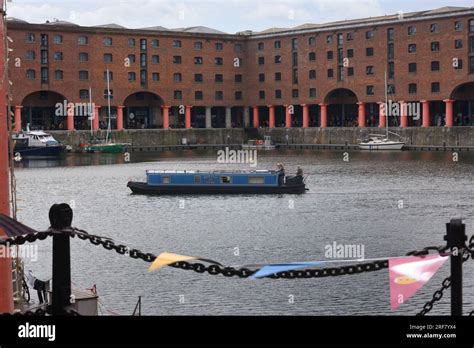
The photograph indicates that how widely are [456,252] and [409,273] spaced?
0.39 meters

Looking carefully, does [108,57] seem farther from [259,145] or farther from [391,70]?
[391,70]

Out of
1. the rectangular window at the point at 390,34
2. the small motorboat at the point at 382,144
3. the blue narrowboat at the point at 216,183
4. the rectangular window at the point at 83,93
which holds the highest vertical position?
the rectangular window at the point at 390,34

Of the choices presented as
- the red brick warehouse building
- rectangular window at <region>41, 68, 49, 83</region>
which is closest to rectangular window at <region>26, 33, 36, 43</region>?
the red brick warehouse building

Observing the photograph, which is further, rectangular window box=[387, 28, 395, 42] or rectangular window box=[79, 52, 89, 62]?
rectangular window box=[79, 52, 89, 62]

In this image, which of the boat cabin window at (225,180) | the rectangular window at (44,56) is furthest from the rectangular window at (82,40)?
the boat cabin window at (225,180)

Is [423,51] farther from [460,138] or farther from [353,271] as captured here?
[353,271]

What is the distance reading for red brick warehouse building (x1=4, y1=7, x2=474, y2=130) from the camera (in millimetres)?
91750

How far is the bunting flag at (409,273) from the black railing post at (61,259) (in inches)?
91.3

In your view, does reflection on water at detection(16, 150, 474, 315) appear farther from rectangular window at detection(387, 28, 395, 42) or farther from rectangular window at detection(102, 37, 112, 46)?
rectangular window at detection(102, 37, 112, 46)

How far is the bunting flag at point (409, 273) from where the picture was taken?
646 cm

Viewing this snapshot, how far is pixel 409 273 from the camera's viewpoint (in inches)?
258

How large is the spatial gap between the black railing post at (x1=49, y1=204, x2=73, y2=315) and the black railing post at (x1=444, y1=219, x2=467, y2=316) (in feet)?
8.70

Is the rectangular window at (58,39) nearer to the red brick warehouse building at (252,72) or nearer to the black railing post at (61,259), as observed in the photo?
the red brick warehouse building at (252,72)

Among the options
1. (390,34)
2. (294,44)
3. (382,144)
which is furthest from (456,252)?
(294,44)
